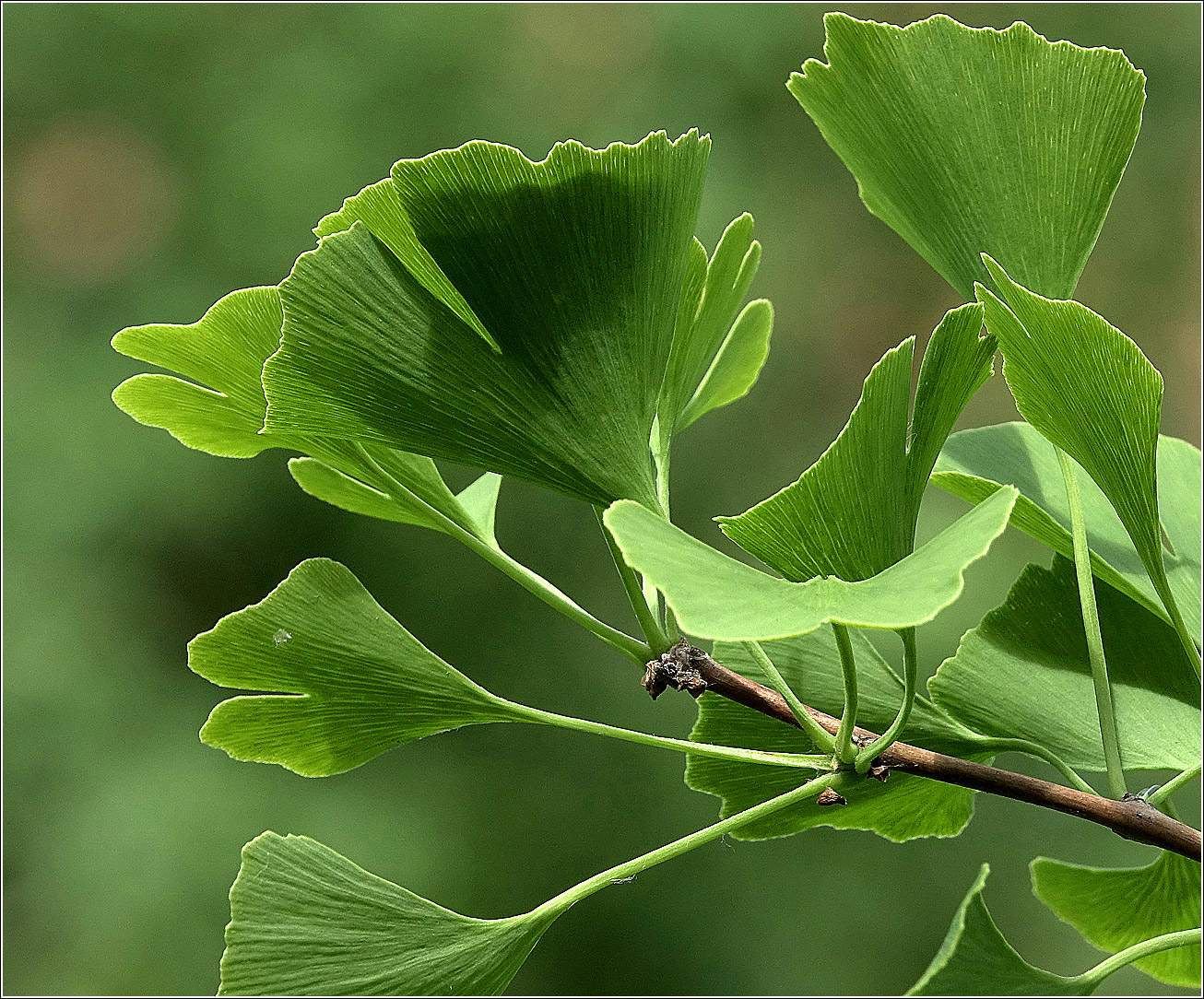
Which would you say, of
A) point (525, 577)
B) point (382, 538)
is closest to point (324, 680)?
point (525, 577)

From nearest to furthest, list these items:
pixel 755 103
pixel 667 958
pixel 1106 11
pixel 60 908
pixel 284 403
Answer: pixel 284 403 → pixel 60 908 → pixel 667 958 → pixel 755 103 → pixel 1106 11

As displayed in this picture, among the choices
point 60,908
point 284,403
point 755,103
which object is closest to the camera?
point 284,403

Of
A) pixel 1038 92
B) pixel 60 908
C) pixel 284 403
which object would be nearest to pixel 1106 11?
pixel 1038 92

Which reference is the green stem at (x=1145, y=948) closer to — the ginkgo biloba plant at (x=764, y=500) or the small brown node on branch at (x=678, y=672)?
the ginkgo biloba plant at (x=764, y=500)

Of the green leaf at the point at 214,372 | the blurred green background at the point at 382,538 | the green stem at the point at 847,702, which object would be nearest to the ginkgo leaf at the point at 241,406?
the green leaf at the point at 214,372

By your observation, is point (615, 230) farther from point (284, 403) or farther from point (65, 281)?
point (65, 281)

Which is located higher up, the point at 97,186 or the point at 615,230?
the point at 97,186
